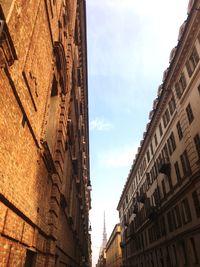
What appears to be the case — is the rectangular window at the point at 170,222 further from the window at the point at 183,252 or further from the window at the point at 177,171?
the window at the point at 177,171

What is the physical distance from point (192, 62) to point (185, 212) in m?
13.0

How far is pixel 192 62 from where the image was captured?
2086cm

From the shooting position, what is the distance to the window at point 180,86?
22656 mm

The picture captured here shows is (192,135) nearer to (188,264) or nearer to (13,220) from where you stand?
(188,264)

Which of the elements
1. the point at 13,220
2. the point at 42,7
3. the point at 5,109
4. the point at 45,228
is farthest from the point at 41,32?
the point at 45,228

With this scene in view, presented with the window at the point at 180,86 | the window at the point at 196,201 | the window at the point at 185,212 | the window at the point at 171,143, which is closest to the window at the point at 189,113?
the window at the point at 180,86

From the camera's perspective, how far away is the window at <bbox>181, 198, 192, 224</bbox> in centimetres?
2100

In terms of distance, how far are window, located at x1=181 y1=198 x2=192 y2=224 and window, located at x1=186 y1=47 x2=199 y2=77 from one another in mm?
11154

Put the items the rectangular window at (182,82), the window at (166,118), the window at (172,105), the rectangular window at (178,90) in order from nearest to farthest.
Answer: the rectangular window at (182,82)
the rectangular window at (178,90)
the window at (172,105)
the window at (166,118)

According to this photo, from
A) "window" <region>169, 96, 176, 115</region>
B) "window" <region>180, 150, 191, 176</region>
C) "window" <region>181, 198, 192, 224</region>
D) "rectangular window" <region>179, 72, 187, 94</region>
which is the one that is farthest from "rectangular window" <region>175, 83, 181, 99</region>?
"window" <region>181, 198, 192, 224</region>

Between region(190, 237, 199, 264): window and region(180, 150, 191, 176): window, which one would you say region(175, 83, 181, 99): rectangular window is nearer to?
region(180, 150, 191, 176): window

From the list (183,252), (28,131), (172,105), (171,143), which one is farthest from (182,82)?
(28,131)

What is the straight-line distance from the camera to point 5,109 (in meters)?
4.13

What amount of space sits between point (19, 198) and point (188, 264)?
66.3ft
